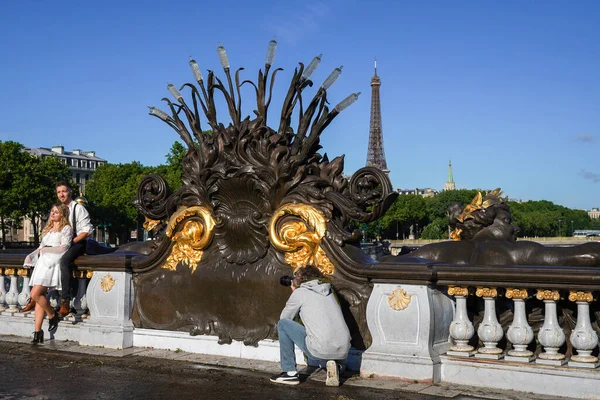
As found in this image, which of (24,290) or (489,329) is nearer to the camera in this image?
(489,329)

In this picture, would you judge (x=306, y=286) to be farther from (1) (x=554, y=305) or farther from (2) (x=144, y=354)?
(2) (x=144, y=354)

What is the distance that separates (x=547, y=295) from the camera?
6660 millimetres

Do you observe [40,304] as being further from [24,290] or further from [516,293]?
[516,293]

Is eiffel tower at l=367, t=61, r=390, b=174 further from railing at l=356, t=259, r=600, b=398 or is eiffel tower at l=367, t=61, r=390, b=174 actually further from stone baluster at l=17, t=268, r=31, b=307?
railing at l=356, t=259, r=600, b=398

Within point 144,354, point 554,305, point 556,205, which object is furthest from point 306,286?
point 556,205

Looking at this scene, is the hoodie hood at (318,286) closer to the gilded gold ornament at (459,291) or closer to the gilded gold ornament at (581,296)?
the gilded gold ornament at (459,291)

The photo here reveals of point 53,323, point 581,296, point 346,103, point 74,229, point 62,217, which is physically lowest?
point 53,323

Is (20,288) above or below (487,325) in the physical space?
above

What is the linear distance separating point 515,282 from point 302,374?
7.68 feet

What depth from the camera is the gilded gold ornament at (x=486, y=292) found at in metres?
6.95

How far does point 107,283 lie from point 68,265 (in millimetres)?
629

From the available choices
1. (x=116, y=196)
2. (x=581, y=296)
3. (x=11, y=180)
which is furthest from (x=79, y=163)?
(x=581, y=296)

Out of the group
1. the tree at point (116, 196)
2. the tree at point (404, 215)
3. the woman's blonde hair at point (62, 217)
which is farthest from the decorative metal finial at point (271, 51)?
the tree at point (404, 215)

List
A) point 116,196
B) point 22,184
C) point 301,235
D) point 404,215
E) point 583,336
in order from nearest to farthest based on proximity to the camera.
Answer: point 583,336 → point 301,235 → point 22,184 → point 116,196 → point 404,215
